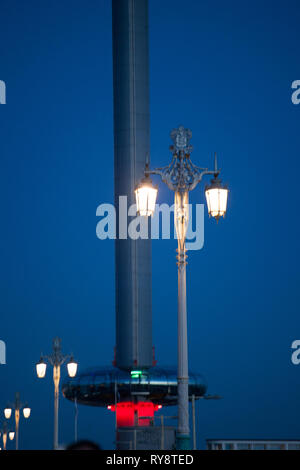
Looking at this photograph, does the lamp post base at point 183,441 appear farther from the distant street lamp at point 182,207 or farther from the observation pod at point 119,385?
the observation pod at point 119,385

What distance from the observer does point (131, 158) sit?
5316cm

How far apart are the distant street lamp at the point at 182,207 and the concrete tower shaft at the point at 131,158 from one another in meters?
35.1

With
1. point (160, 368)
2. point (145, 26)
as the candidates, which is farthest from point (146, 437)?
point (160, 368)

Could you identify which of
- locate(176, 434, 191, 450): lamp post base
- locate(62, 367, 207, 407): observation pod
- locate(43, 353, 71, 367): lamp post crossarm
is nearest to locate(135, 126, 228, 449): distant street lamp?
locate(176, 434, 191, 450): lamp post base

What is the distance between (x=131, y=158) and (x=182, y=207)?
1432 inches

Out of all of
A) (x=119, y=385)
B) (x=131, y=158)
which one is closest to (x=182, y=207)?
(x=131, y=158)

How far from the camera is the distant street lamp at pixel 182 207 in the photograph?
1619 centimetres

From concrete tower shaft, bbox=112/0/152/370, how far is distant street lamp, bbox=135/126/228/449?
35.1 m

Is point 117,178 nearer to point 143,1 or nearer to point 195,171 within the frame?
point 143,1

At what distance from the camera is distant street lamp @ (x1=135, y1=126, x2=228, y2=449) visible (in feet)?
53.1

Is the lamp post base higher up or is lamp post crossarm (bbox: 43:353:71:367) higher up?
lamp post crossarm (bbox: 43:353:71:367)

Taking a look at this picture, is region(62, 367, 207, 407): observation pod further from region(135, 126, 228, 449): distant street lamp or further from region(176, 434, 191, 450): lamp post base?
region(176, 434, 191, 450): lamp post base
